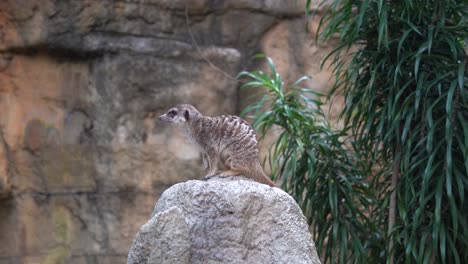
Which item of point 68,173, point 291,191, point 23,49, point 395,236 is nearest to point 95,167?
point 68,173

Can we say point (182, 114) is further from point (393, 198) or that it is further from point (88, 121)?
point (88, 121)

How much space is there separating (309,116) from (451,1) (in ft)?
3.76

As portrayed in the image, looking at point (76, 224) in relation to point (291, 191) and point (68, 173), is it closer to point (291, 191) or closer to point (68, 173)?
point (68, 173)

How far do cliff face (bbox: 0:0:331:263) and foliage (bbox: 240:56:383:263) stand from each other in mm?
980

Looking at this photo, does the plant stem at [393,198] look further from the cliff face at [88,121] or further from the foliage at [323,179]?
the cliff face at [88,121]

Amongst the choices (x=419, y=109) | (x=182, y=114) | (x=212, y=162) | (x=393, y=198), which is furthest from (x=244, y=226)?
(x=419, y=109)

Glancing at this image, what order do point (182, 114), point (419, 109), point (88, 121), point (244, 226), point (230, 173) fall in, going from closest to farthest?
point (244, 226) < point (230, 173) < point (182, 114) < point (419, 109) < point (88, 121)

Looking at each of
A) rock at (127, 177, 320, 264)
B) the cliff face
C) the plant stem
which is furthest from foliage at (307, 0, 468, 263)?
the cliff face

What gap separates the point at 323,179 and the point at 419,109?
76 centimetres

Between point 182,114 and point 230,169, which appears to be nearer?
point 230,169

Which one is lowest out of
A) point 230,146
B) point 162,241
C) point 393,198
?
point 393,198

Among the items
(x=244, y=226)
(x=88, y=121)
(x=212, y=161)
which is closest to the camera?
(x=244, y=226)

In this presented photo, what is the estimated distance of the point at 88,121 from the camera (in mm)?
5500

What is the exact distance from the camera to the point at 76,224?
5.50 metres
